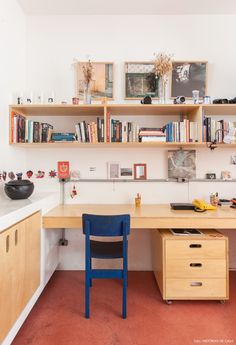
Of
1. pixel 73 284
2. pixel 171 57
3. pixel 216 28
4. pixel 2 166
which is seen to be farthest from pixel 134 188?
pixel 216 28

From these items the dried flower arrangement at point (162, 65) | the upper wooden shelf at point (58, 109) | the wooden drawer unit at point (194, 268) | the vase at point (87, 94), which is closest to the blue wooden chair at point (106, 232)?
the wooden drawer unit at point (194, 268)

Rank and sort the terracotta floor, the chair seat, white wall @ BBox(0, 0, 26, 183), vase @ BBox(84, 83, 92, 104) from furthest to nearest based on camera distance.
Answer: vase @ BBox(84, 83, 92, 104) → white wall @ BBox(0, 0, 26, 183) → the chair seat → the terracotta floor

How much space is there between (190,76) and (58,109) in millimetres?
1508

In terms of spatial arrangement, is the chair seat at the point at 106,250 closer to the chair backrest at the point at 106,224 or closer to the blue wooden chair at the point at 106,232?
the blue wooden chair at the point at 106,232

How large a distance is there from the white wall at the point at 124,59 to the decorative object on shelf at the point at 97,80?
0.07 m

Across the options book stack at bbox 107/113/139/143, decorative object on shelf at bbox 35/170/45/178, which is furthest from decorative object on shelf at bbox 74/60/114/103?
decorative object on shelf at bbox 35/170/45/178

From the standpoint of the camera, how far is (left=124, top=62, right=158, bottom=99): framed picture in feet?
8.15

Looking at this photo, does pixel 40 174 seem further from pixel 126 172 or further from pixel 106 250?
pixel 106 250

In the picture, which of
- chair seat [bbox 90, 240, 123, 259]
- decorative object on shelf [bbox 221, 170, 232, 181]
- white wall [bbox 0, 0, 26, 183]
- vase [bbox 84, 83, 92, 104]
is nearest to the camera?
chair seat [bbox 90, 240, 123, 259]

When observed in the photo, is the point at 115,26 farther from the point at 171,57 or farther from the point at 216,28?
the point at 216,28

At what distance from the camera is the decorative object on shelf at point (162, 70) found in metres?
2.31

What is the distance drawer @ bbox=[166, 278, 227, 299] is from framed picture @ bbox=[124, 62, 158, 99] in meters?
1.91

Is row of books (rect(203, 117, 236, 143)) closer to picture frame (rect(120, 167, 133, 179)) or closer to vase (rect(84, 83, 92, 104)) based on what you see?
picture frame (rect(120, 167, 133, 179))

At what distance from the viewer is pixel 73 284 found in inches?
87.7
